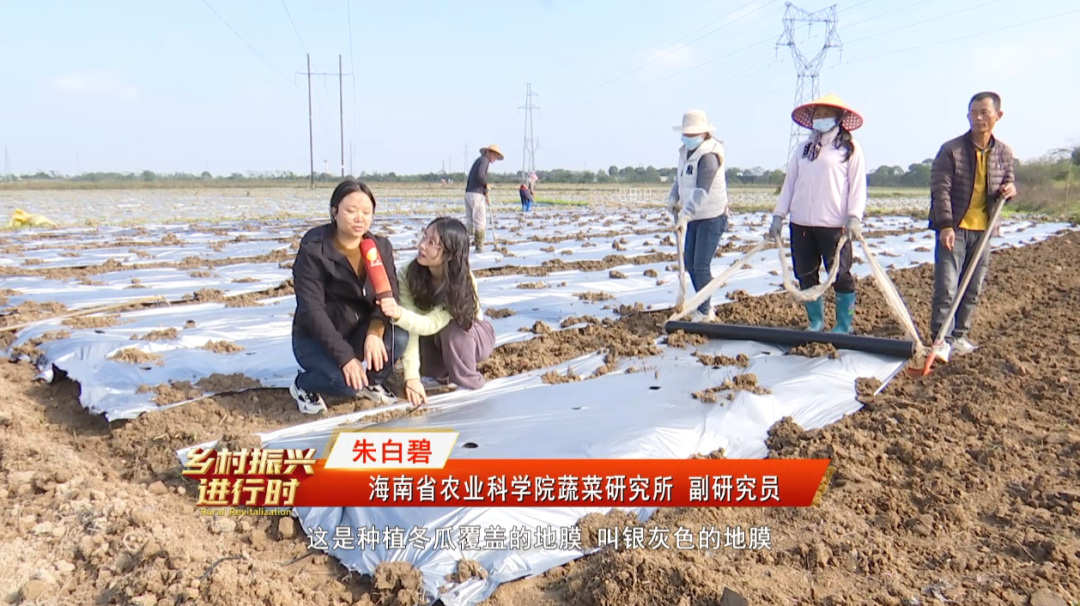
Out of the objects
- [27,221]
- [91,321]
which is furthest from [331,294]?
[27,221]

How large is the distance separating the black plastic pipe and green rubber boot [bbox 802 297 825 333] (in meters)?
0.39

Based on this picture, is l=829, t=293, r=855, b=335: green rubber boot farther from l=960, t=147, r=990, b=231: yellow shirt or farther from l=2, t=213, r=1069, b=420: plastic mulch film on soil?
l=2, t=213, r=1069, b=420: plastic mulch film on soil

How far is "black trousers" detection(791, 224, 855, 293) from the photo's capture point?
3.86 metres

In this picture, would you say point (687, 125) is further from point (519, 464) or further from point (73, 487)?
point (73, 487)

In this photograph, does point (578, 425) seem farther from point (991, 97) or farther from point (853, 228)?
point (991, 97)

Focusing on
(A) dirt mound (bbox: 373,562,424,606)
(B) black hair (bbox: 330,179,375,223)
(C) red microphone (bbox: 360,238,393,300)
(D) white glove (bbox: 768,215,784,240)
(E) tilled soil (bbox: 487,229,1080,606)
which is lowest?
(A) dirt mound (bbox: 373,562,424,606)

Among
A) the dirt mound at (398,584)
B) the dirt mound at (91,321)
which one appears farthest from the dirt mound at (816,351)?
the dirt mound at (91,321)

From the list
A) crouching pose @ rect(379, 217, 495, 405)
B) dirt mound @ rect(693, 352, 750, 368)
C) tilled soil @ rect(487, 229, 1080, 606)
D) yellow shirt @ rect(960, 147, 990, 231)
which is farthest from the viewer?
yellow shirt @ rect(960, 147, 990, 231)

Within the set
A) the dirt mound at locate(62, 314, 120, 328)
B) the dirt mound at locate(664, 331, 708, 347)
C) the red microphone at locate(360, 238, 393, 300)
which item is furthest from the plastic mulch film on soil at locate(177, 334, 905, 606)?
the dirt mound at locate(62, 314, 120, 328)

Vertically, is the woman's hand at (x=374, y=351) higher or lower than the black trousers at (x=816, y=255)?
lower

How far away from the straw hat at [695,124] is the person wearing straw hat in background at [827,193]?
0.52 m

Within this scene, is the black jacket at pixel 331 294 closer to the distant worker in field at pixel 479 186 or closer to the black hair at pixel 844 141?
the black hair at pixel 844 141

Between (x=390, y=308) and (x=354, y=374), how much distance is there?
311mm

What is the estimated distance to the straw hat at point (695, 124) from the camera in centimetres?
414
